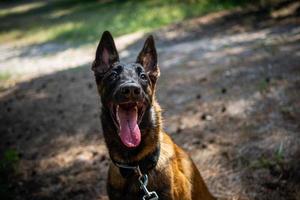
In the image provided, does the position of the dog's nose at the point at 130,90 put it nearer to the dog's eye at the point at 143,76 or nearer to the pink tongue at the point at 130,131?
the pink tongue at the point at 130,131

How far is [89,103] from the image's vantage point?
7.59 metres

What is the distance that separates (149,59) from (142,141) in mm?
852

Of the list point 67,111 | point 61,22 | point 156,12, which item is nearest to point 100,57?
point 67,111

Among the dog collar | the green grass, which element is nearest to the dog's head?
the dog collar

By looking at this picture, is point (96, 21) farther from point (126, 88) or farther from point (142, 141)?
point (126, 88)

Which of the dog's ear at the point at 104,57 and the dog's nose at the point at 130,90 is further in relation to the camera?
the dog's ear at the point at 104,57

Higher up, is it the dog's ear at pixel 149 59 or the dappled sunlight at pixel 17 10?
the dog's ear at pixel 149 59

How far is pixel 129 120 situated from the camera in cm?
316

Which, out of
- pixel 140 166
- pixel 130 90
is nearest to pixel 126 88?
pixel 130 90

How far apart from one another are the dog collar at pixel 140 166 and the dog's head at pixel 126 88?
18 centimetres

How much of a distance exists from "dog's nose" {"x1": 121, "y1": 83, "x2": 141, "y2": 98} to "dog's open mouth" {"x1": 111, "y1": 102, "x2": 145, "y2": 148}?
161mm

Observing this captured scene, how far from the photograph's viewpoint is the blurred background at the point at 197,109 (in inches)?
182

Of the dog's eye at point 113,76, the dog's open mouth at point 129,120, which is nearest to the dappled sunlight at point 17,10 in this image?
the dog's eye at point 113,76

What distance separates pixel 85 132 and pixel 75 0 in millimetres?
28395
